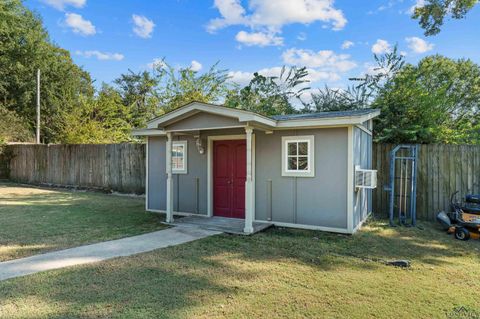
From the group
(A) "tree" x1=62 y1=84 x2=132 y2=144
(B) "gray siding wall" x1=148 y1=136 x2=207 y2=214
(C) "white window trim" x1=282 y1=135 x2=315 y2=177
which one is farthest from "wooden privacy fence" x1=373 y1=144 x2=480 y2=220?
(A) "tree" x1=62 y1=84 x2=132 y2=144

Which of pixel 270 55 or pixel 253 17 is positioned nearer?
pixel 253 17

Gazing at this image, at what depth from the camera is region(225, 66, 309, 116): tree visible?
15.0 metres

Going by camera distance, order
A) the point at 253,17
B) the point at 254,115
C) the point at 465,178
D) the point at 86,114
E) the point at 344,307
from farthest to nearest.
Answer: the point at 86,114 < the point at 253,17 < the point at 465,178 < the point at 254,115 < the point at 344,307

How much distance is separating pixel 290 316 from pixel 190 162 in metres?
5.72

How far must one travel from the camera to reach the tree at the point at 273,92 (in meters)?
15.0

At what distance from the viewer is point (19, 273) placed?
403 cm

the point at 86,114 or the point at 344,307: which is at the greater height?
the point at 86,114

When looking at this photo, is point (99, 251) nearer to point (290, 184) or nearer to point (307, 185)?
point (290, 184)

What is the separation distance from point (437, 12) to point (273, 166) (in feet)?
23.1

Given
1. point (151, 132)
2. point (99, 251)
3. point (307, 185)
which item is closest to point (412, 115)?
point (307, 185)

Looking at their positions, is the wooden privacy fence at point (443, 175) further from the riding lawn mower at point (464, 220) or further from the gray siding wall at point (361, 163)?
the gray siding wall at point (361, 163)

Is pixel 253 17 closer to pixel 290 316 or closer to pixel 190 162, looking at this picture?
pixel 190 162

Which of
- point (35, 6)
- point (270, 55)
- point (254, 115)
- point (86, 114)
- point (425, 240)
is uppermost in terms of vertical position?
point (35, 6)

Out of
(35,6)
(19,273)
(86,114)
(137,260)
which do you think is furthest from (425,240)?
(35,6)
